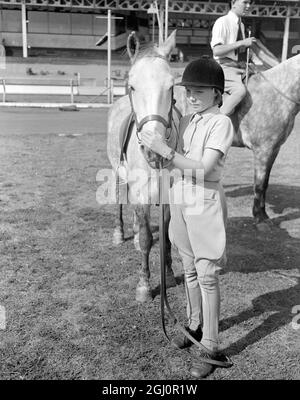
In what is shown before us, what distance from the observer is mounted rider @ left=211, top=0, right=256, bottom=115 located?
19.3ft

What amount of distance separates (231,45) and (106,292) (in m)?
3.51

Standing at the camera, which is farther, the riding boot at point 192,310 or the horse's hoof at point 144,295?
the horse's hoof at point 144,295

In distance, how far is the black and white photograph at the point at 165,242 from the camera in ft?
9.75

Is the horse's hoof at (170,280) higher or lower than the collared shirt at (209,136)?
lower

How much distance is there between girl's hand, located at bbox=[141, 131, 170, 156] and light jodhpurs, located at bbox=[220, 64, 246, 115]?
325 centimetres

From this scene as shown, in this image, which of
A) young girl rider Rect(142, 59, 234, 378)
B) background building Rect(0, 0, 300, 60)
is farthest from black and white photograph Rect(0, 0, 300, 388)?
background building Rect(0, 0, 300, 60)

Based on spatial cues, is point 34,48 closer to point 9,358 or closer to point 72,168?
point 72,168

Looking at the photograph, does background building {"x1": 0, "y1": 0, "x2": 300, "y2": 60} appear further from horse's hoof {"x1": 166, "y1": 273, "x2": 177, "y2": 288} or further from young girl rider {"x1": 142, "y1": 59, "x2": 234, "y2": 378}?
young girl rider {"x1": 142, "y1": 59, "x2": 234, "y2": 378}

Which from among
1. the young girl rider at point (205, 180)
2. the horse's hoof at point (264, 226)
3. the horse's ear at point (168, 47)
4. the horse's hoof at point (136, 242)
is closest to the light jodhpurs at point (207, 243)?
the young girl rider at point (205, 180)

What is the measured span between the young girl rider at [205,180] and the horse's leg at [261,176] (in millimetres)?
3318

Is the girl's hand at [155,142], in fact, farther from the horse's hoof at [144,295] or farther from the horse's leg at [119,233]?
the horse's leg at [119,233]

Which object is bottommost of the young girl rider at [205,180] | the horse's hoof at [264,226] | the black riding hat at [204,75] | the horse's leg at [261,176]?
the horse's hoof at [264,226]

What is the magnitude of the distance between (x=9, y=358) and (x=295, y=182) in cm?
685

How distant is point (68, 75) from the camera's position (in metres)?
30.0
